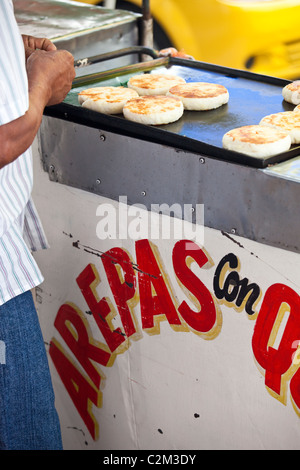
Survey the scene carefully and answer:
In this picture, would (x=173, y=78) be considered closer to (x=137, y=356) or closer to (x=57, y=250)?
(x=57, y=250)

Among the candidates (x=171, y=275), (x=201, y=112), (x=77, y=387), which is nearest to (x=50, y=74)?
(x=201, y=112)

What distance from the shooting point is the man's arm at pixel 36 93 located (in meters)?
1.36

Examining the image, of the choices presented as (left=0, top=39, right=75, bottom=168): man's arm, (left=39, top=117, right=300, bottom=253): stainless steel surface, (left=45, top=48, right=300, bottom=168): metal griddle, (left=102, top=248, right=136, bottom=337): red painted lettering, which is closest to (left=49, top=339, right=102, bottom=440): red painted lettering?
(left=102, top=248, right=136, bottom=337): red painted lettering

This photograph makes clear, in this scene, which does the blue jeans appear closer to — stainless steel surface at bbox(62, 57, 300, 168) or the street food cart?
the street food cart

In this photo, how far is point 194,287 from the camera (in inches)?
67.4

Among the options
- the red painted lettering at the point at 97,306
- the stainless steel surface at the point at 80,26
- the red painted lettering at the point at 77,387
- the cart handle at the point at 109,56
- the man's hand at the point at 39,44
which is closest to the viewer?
the man's hand at the point at 39,44

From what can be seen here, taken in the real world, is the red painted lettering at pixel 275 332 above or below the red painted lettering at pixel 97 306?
above

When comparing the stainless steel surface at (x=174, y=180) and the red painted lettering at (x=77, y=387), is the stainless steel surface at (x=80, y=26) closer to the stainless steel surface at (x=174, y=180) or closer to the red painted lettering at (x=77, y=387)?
the stainless steel surface at (x=174, y=180)

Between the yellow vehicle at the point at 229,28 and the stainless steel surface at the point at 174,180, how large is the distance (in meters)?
2.46

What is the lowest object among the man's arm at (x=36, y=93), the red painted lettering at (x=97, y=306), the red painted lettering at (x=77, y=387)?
the red painted lettering at (x=77, y=387)

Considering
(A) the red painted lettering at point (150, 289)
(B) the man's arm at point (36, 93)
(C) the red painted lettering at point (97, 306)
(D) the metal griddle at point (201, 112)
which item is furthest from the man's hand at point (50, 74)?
(C) the red painted lettering at point (97, 306)

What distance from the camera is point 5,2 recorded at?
1342mm

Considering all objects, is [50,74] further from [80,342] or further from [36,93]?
[80,342]
